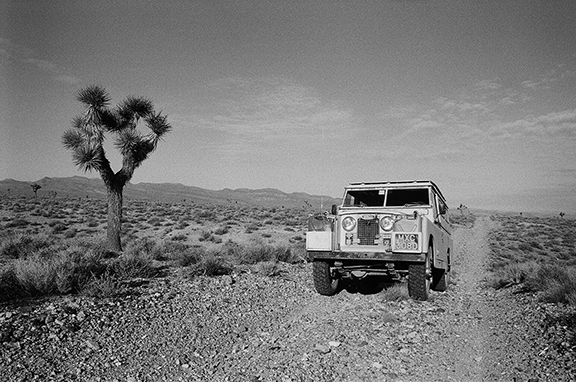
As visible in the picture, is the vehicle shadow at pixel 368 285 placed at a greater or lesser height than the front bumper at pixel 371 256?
lesser

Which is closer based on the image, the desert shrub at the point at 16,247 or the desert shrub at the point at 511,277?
the desert shrub at the point at 511,277

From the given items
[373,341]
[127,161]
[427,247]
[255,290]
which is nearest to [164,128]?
[127,161]

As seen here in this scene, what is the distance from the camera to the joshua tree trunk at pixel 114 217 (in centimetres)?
1442

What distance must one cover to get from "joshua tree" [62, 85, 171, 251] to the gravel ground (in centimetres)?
744

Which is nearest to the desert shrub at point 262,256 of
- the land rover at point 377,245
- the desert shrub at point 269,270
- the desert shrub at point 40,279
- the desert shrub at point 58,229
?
the desert shrub at point 269,270

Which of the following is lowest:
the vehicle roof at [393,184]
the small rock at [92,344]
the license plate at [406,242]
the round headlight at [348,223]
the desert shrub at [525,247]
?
the desert shrub at [525,247]

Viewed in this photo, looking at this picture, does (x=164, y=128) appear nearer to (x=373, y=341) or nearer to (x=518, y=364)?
(x=373, y=341)

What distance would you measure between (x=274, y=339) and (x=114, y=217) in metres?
11.0

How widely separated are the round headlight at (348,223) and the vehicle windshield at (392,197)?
1.55 meters

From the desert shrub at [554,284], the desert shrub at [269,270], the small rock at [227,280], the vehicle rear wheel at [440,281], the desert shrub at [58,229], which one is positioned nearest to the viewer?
the desert shrub at [554,284]

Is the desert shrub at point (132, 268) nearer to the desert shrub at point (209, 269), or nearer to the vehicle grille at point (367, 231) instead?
the desert shrub at point (209, 269)

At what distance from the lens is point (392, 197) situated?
9.83 meters

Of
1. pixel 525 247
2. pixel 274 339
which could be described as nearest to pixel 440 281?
pixel 274 339

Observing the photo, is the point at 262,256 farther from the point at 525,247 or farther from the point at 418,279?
the point at 525,247
